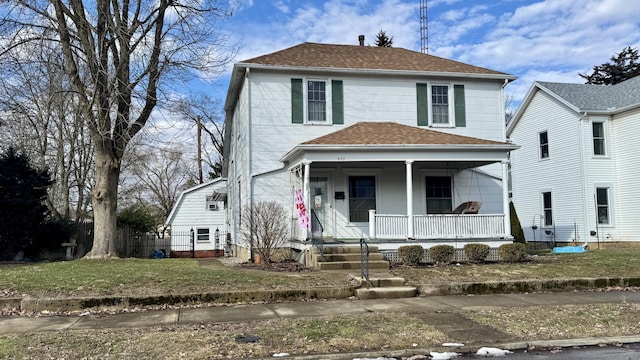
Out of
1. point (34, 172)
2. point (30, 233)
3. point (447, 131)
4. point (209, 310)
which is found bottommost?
point (209, 310)

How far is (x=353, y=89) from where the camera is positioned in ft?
58.2

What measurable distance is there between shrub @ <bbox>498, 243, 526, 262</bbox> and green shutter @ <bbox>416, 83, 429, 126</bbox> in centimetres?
548

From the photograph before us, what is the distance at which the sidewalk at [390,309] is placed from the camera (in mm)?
6848

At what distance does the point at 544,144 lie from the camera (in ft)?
80.5

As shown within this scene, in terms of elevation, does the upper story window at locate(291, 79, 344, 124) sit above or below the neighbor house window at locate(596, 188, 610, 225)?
above

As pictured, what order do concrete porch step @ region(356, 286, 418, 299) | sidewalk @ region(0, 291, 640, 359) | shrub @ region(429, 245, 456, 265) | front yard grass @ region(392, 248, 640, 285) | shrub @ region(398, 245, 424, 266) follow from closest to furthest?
sidewalk @ region(0, 291, 640, 359) → concrete porch step @ region(356, 286, 418, 299) → front yard grass @ region(392, 248, 640, 285) → shrub @ region(398, 245, 424, 266) → shrub @ region(429, 245, 456, 265)

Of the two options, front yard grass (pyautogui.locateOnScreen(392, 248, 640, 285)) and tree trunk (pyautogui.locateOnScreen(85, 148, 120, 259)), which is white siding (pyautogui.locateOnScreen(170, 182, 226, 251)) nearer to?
tree trunk (pyautogui.locateOnScreen(85, 148, 120, 259))

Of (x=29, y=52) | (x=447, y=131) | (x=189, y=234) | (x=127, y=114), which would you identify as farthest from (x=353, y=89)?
(x=189, y=234)

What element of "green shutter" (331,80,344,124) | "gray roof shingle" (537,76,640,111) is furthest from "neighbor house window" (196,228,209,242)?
"gray roof shingle" (537,76,640,111)

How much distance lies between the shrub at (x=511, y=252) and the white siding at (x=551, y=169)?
8.70 m

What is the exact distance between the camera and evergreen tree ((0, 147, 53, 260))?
17.9 m

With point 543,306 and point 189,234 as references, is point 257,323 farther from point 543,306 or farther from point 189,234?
point 189,234

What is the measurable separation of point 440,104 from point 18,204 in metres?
15.7

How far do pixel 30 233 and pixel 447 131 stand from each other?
51.5ft
